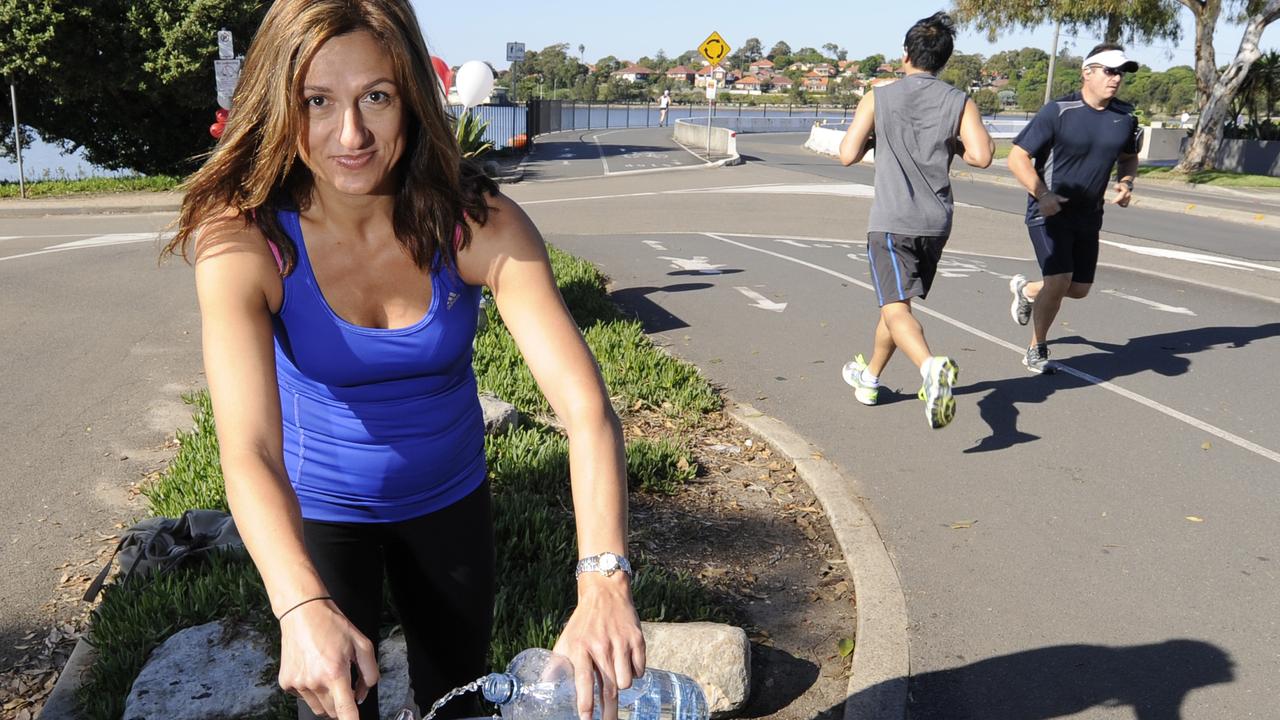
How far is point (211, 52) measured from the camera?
2248cm

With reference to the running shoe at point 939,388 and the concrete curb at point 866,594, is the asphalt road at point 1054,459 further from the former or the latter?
the running shoe at point 939,388

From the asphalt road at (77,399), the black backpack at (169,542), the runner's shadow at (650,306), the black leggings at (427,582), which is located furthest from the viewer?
the runner's shadow at (650,306)

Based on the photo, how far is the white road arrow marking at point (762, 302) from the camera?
10398 mm

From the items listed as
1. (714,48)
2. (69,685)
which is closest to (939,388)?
(69,685)

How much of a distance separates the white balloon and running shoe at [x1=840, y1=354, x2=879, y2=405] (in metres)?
9.17

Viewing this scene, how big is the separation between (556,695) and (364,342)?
0.74 metres

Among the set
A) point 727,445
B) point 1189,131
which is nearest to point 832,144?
point 1189,131

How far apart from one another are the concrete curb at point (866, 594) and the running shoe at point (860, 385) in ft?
2.87

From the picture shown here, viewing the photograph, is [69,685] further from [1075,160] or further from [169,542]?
[1075,160]

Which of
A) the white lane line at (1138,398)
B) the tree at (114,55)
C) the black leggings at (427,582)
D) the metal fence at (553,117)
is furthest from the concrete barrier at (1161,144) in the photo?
the black leggings at (427,582)

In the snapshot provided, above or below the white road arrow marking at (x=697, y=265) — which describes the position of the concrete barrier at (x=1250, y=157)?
above

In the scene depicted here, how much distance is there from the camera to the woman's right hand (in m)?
1.52

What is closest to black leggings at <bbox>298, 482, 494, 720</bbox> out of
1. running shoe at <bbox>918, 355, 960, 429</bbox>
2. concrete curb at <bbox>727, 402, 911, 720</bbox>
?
concrete curb at <bbox>727, 402, 911, 720</bbox>

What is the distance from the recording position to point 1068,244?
7.54 m
